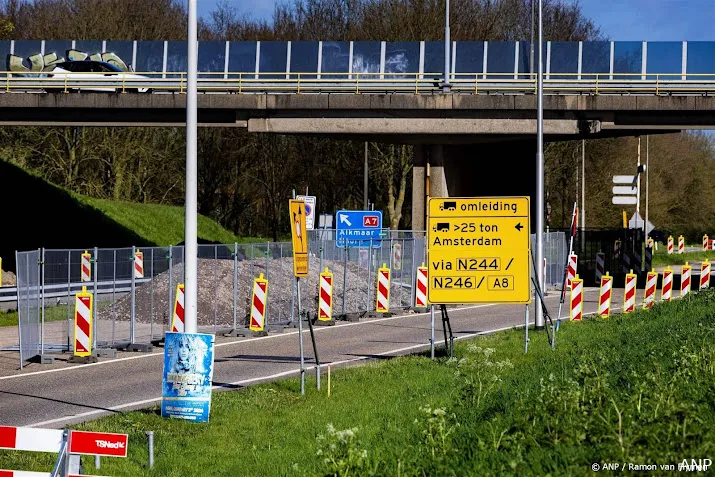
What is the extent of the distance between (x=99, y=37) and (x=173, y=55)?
64.9 feet

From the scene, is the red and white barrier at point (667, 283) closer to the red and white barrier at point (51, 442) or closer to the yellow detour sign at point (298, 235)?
the yellow detour sign at point (298, 235)

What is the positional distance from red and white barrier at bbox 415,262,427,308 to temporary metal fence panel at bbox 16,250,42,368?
1242cm

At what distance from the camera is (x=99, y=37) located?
6538 centimetres

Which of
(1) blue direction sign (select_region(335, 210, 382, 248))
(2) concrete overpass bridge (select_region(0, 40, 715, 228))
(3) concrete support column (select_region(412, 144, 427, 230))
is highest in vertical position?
(2) concrete overpass bridge (select_region(0, 40, 715, 228))

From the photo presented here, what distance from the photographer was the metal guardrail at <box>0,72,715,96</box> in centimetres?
4191

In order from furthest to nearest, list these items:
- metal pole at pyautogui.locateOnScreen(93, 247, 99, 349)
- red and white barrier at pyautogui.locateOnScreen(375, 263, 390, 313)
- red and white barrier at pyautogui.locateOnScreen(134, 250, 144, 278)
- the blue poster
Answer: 1. red and white barrier at pyautogui.locateOnScreen(375, 263, 390, 313)
2. red and white barrier at pyautogui.locateOnScreen(134, 250, 144, 278)
3. metal pole at pyautogui.locateOnScreen(93, 247, 99, 349)
4. the blue poster

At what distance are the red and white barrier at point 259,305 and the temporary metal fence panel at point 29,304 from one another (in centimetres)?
571

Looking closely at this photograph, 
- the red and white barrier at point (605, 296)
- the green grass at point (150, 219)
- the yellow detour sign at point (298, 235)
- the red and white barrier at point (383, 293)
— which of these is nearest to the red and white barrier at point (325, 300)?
the red and white barrier at point (383, 293)

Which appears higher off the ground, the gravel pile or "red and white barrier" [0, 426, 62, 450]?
"red and white barrier" [0, 426, 62, 450]

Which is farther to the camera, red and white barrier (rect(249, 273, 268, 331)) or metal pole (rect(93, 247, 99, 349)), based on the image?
red and white barrier (rect(249, 273, 268, 331))

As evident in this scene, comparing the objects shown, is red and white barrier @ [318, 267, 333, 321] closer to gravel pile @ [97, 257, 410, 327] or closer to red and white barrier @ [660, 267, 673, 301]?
gravel pile @ [97, 257, 410, 327]

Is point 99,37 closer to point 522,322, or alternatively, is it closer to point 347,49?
point 347,49

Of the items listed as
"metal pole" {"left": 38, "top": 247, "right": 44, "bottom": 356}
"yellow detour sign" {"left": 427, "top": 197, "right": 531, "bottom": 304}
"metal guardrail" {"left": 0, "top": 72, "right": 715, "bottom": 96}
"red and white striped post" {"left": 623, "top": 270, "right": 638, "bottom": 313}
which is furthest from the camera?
"metal guardrail" {"left": 0, "top": 72, "right": 715, "bottom": 96}

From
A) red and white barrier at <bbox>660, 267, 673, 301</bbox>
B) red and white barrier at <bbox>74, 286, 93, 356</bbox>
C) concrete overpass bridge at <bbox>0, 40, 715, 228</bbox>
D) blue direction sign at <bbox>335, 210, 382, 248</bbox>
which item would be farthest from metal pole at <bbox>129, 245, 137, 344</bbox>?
concrete overpass bridge at <bbox>0, 40, 715, 228</bbox>
